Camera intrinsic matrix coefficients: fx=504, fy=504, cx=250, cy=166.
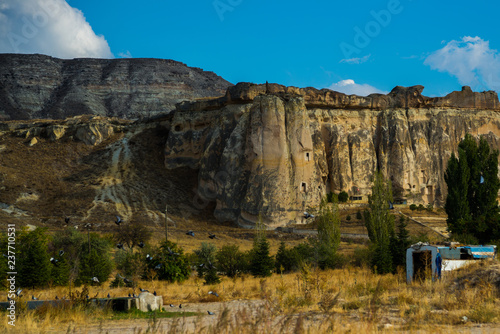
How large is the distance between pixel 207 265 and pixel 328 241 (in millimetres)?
7481

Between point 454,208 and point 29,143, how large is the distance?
42688 millimetres

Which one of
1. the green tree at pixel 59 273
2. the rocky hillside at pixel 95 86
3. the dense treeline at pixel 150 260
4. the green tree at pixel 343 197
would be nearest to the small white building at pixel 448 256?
the dense treeline at pixel 150 260

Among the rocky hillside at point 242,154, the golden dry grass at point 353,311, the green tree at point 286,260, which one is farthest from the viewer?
the rocky hillside at point 242,154

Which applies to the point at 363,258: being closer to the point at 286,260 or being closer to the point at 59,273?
the point at 286,260

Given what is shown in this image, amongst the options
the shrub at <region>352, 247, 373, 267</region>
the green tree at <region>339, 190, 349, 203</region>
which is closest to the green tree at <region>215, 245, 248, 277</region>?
the shrub at <region>352, 247, 373, 267</region>

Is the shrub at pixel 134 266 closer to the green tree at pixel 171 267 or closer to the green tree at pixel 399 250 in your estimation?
the green tree at pixel 171 267

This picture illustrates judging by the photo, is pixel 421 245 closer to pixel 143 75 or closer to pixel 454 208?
pixel 454 208

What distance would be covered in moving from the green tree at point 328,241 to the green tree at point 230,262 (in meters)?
3.97

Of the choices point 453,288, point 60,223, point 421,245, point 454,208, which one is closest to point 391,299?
point 453,288

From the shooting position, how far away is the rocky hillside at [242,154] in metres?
43.9

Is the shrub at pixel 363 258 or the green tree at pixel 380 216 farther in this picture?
the green tree at pixel 380 216

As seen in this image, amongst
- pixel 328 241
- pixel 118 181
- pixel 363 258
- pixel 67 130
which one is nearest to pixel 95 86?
pixel 67 130

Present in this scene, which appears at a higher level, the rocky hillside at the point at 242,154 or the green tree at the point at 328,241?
the rocky hillside at the point at 242,154

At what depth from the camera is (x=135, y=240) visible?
32.3 metres
